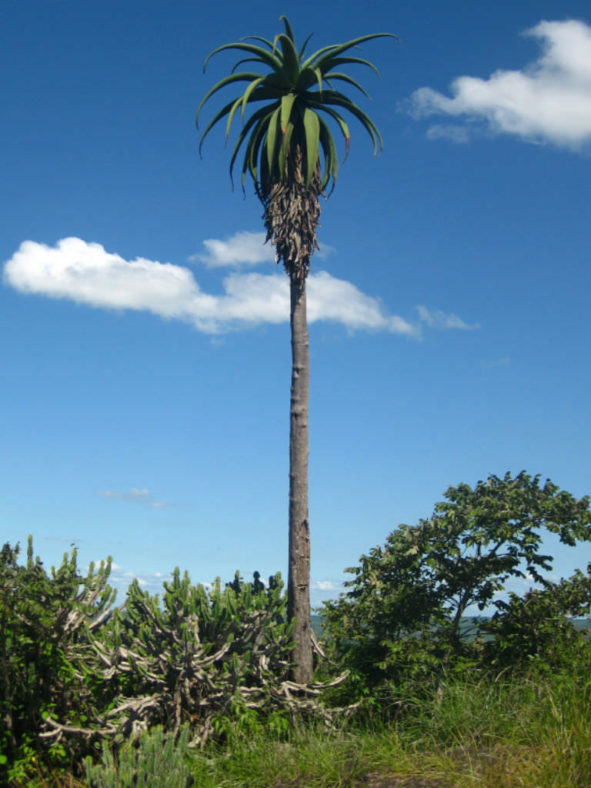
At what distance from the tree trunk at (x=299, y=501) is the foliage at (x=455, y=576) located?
1.12m

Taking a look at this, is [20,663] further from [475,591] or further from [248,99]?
[248,99]

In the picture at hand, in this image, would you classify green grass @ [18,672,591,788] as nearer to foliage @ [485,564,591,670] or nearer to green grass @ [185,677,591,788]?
green grass @ [185,677,591,788]

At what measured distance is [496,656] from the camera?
16.7m

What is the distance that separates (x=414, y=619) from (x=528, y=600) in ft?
8.15

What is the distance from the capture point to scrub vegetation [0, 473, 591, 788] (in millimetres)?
10758

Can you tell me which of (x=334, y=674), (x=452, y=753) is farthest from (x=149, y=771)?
(x=334, y=674)

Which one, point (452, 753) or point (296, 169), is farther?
point (296, 169)

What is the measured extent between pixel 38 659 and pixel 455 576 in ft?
29.6

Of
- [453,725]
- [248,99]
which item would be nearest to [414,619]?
[453,725]

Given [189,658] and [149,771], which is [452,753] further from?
[189,658]

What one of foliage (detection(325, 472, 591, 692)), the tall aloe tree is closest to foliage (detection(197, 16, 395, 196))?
the tall aloe tree

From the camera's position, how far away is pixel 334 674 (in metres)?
17.0

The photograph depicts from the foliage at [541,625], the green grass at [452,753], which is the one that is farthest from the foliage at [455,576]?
the green grass at [452,753]

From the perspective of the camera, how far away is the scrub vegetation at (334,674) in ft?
35.3
